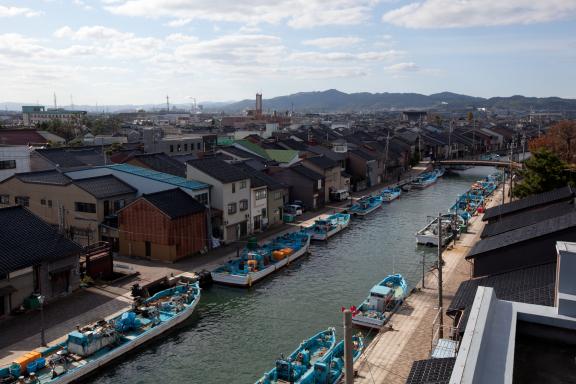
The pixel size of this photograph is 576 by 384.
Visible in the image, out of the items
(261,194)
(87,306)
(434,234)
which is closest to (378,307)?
(87,306)

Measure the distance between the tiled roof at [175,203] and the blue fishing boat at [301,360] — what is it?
12978 mm

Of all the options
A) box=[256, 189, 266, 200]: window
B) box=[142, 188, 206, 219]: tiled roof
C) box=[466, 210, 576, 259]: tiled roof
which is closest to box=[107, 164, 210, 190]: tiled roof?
box=[142, 188, 206, 219]: tiled roof

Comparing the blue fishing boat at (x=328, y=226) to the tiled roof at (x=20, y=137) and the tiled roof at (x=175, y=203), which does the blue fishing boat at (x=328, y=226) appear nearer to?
the tiled roof at (x=175, y=203)

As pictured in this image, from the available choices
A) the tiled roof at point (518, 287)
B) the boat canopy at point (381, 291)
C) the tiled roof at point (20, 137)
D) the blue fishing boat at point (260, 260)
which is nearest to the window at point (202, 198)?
the blue fishing boat at point (260, 260)

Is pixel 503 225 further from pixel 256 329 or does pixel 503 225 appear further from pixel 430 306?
pixel 256 329

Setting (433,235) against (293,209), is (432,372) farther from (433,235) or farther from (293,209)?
(293,209)

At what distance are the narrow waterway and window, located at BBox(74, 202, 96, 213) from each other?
33.4 ft

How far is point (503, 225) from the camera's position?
2558 cm

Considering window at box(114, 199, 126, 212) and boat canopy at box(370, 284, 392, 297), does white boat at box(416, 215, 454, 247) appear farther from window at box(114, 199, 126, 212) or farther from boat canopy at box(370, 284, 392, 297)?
window at box(114, 199, 126, 212)

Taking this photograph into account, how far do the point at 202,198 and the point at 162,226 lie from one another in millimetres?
4447

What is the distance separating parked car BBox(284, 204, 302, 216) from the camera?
42862 mm

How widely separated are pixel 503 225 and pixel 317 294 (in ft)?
33.1

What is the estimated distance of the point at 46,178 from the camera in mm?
33656

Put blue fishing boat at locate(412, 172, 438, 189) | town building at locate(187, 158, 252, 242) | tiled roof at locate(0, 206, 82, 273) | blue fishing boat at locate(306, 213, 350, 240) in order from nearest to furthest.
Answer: tiled roof at locate(0, 206, 82, 273) → town building at locate(187, 158, 252, 242) → blue fishing boat at locate(306, 213, 350, 240) → blue fishing boat at locate(412, 172, 438, 189)
